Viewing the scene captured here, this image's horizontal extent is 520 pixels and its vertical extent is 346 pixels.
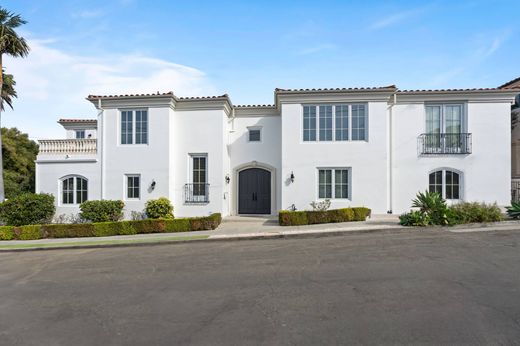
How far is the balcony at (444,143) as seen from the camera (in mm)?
15016

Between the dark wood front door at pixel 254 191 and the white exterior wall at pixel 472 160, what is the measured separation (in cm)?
639

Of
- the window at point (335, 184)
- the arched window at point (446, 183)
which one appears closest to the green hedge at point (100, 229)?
the window at point (335, 184)

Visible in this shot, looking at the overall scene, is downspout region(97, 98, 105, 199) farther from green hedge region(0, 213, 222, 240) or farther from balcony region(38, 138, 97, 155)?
green hedge region(0, 213, 222, 240)

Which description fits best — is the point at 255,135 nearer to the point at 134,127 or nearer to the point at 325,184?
the point at 325,184

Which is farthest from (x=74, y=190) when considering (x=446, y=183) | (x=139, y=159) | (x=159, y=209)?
(x=446, y=183)

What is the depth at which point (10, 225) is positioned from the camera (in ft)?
47.3

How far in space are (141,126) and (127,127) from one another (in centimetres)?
77

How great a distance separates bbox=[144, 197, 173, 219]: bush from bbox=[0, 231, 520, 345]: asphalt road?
5.63 meters

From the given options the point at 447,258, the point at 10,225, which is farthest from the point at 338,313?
the point at 10,225

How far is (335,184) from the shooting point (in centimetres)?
1505

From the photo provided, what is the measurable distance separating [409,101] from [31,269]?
16.4 meters

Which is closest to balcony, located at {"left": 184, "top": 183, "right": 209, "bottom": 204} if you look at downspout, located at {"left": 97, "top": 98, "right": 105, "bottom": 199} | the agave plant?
downspout, located at {"left": 97, "top": 98, "right": 105, "bottom": 199}

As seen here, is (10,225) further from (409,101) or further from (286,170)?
(409,101)

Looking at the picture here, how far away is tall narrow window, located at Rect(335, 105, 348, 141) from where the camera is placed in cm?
1506
